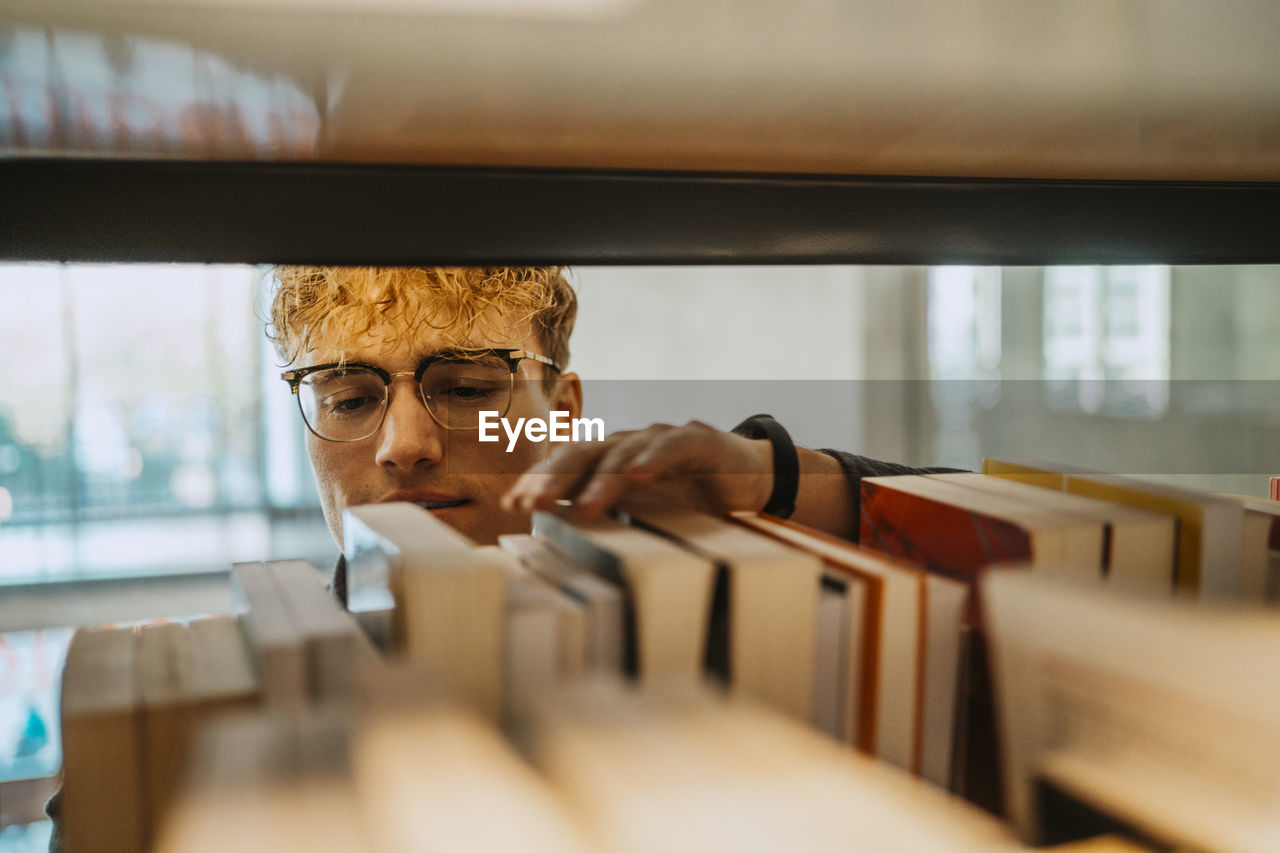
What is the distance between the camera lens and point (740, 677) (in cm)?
29

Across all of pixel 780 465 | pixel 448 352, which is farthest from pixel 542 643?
pixel 448 352

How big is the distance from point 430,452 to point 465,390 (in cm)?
7

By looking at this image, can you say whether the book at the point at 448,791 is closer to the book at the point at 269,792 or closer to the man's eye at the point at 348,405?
the book at the point at 269,792

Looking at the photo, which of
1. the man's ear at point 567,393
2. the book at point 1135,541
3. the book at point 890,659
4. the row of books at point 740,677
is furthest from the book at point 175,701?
the man's ear at point 567,393

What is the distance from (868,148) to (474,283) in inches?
25.2

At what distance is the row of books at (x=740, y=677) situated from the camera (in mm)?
204

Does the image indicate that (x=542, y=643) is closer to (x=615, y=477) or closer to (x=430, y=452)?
(x=615, y=477)

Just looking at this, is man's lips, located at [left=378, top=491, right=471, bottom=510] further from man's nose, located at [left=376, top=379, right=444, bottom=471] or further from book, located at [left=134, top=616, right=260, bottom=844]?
book, located at [left=134, top=616, right=260, bottom=844]

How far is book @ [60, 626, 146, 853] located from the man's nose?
515 millimetres

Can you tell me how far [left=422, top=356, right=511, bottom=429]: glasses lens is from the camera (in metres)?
0.78

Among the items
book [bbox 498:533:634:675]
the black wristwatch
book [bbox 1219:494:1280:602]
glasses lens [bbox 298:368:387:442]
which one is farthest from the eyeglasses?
book [bbox 1219:494:1280:602]

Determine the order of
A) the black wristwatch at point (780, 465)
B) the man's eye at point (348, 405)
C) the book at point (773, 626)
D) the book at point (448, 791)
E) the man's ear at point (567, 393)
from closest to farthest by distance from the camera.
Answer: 1. the book at point (448, 791)
2. the book at point (773, 626)
3. the black wristwatch at point (780, 465)
4. the man's eye at point (348, 405)
5. the man's ear at point (567, 393)

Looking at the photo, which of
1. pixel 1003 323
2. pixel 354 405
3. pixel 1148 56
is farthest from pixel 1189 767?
pixel 1003 323

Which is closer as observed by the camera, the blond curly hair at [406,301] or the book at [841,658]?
the book at [841,658]
